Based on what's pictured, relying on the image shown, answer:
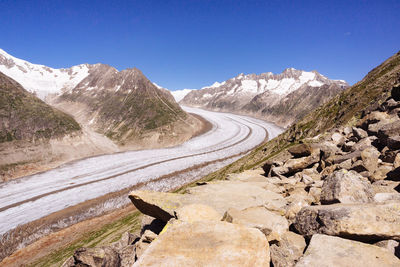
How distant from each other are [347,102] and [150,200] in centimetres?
4116

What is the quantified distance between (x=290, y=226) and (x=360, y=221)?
2.35 m

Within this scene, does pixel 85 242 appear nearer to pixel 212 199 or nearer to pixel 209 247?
pixel 212 199

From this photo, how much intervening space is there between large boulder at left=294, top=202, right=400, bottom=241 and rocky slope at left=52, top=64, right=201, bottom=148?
280ft

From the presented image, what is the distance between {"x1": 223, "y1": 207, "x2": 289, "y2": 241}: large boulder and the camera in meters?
6.78

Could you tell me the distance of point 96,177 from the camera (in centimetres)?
5556

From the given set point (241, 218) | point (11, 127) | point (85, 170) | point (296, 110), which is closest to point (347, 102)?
point (241, 218)

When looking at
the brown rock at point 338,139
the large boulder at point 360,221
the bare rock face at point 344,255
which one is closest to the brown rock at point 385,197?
the large boulder at point 360,221

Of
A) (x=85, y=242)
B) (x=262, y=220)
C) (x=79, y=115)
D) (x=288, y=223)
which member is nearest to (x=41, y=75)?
(x=79, y=115)

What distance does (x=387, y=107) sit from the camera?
1642 centimetres

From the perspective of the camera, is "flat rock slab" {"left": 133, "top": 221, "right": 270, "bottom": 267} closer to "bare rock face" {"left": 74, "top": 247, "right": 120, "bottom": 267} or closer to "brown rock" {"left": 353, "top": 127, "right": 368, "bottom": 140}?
"bare rock face" {"left": 74, "top": 247, "right": 120, "bottom": 267}

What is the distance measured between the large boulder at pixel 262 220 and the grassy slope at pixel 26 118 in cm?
7606

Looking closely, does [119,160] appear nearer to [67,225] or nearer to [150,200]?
[67,225]

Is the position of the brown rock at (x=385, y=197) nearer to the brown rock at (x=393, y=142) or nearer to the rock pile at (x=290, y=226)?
the rock pile at (x=290, y=226)

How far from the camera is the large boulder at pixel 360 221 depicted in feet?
18.4
